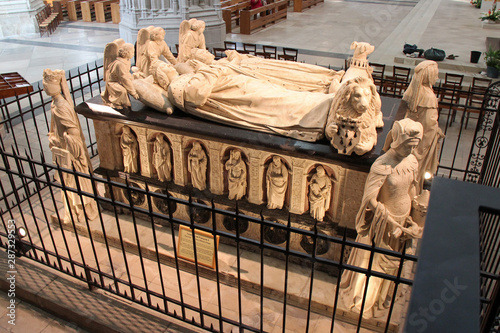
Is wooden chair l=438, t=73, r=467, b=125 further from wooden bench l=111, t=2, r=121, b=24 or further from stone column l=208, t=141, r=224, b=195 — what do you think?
wooden bench l=111, t=2, r=121, b=24

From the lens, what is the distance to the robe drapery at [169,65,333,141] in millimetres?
4082

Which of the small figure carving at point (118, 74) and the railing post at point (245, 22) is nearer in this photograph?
the small figure carving at point (118, 74)

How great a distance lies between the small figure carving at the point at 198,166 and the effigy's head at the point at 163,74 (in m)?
0.82

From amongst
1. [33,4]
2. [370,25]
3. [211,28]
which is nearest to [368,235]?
[211,28]

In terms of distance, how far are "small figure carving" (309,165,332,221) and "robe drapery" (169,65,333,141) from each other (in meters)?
0.36

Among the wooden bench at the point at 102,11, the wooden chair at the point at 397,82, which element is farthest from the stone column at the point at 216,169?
the wooden bench at the point at 102,11

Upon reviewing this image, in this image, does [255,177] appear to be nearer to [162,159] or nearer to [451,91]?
[162,159]

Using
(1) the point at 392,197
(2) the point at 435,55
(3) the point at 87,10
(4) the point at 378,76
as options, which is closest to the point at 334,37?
(2) the point at 435,55

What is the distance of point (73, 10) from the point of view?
1712 cm

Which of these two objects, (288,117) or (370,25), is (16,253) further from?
(370,25)

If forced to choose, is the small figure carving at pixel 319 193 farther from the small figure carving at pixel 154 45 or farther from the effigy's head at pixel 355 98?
the small figure carving at pixel 154 45

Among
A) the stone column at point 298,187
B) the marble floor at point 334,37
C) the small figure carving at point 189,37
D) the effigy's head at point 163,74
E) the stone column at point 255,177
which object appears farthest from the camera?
the marble floor at point 334,37

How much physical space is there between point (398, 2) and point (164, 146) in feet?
64.5

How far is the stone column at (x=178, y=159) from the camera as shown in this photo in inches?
180
